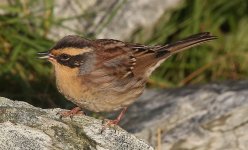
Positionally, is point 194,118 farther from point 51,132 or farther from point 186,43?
point 51,132

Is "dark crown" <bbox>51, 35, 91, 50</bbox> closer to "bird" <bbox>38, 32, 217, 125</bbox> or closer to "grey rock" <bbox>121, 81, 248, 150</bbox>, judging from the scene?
"bird" <bbox>38, 32, 217, 125</bbox>

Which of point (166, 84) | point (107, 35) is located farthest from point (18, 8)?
point (166, 84)

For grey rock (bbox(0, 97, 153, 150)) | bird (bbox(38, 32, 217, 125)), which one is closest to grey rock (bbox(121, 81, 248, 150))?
bird (bbox(38, 32, 217, 125))

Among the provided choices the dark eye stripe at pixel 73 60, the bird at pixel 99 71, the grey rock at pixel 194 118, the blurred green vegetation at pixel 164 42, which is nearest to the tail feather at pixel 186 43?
the bird at pixel 99 71

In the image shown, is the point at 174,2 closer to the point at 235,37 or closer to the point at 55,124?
the point at 235,37

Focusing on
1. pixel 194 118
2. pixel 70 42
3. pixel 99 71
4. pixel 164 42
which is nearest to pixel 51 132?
pixel 70 42
